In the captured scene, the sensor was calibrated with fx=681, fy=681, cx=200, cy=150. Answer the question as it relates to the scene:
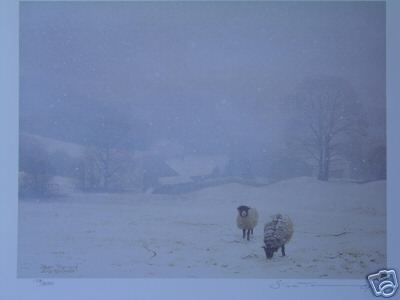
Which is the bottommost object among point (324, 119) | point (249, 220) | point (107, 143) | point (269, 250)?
point (269, 250)

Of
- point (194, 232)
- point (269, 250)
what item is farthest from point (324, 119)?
point (194, 232)

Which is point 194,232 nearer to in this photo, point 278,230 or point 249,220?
point 249,220

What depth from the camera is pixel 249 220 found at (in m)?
3.34

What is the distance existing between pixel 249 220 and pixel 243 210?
57 millimetres

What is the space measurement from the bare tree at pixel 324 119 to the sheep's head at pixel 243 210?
390mm

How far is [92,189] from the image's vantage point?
3.36 m

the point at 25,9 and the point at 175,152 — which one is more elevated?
the point at 25,9

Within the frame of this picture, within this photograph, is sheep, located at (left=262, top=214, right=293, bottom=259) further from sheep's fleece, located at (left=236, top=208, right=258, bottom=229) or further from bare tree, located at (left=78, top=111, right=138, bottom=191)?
bare tree, located at (left=78, top=111, right=138, bottom=191)

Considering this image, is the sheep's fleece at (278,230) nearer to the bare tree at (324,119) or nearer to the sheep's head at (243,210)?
the sheep's head at (243,210)

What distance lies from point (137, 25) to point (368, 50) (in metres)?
1.15

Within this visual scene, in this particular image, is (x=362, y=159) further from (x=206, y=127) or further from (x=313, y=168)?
(x=206, y=127)

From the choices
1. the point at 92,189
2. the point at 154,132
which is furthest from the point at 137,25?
the point at 92,189

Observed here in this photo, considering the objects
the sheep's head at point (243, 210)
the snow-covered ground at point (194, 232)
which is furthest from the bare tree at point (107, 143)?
the sheep's head at point (243, 210)
